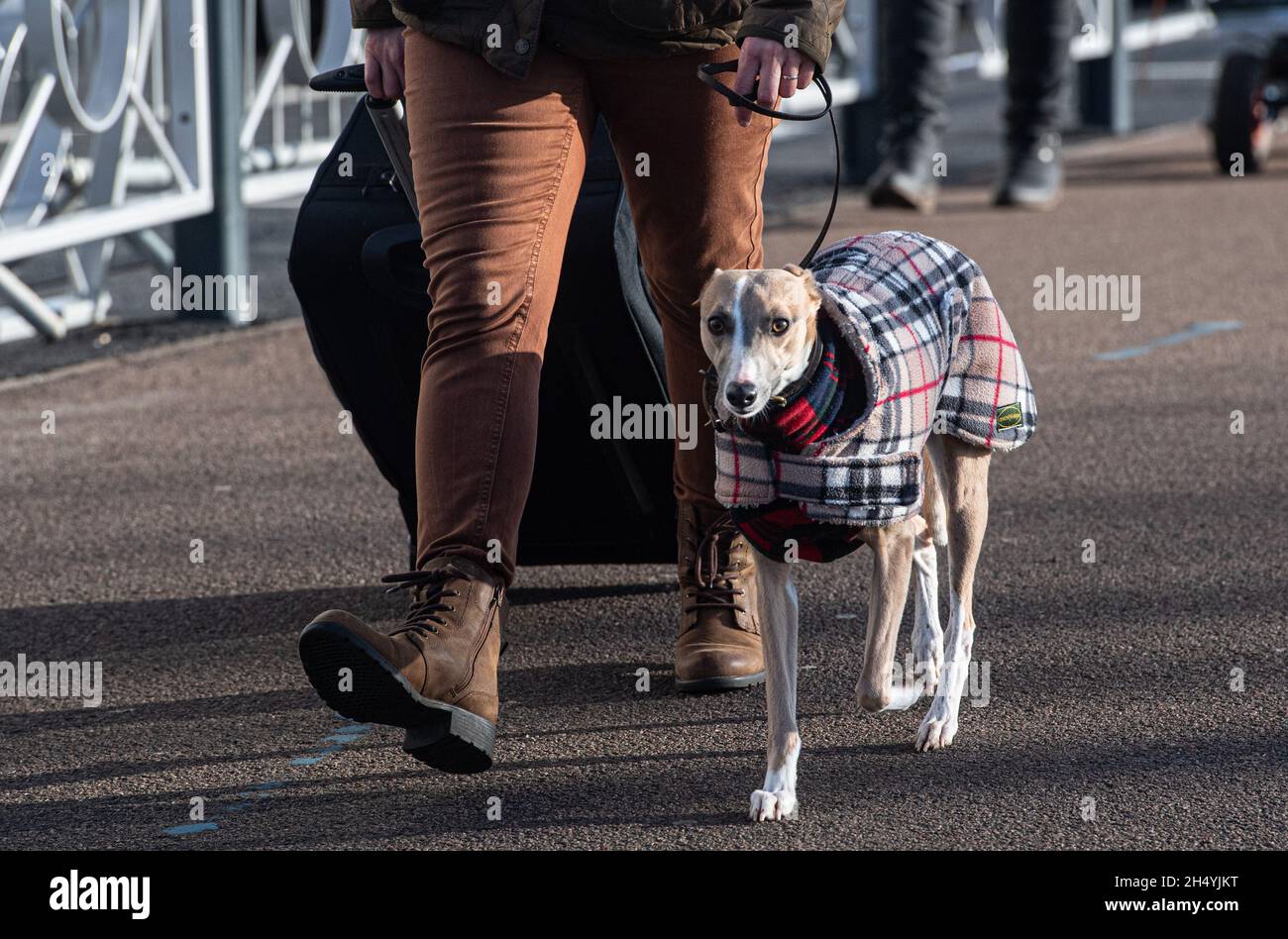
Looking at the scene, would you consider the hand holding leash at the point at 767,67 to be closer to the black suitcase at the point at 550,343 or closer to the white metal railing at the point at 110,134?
the black suitcase at the point at 550,343

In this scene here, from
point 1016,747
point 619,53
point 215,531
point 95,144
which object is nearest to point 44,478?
point 215,531

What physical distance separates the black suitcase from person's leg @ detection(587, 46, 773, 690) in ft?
0.58

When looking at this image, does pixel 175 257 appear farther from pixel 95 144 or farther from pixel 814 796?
pixel 814 796

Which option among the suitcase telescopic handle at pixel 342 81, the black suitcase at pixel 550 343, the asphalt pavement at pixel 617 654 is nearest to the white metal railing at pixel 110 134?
the asphalt pavement at pixel 617 654

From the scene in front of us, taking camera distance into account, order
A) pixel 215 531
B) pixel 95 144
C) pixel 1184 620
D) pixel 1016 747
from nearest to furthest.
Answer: pixel 1016 747 → pixel 1184 620 → pixel 215 531 → pixel 95 144

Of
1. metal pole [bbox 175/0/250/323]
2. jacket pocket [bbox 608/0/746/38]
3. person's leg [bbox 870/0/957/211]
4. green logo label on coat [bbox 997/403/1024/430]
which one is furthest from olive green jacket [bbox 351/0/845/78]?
person's leg [bbox 870/0/957/211]

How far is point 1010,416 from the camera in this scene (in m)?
3.39

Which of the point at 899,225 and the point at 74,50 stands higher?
the point at 74,50

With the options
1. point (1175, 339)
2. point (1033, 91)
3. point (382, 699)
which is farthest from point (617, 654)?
point (1033, 91)

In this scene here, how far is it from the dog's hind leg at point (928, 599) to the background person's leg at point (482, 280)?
0.82 m

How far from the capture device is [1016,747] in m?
3.43

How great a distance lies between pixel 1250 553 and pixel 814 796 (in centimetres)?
182

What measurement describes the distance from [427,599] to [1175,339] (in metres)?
4.66

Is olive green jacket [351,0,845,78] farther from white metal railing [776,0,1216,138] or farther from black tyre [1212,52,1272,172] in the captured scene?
black tyre [1212,52,1272,172]
